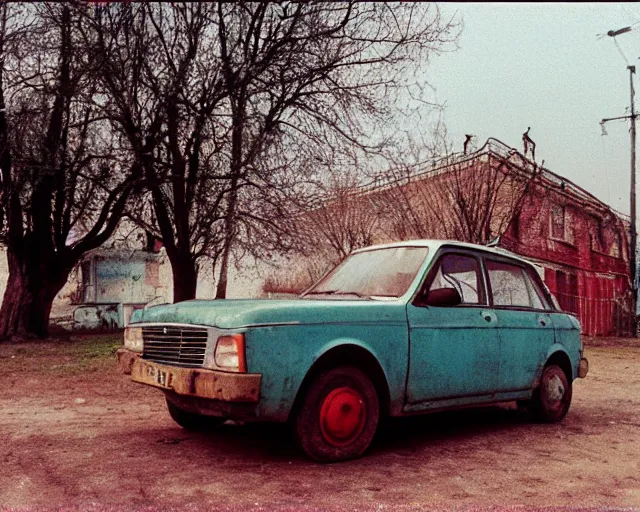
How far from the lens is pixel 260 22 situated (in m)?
14.0

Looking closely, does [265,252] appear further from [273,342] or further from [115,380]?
[273,342]

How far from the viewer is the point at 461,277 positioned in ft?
19.5

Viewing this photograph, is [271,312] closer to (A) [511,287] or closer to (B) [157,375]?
(B) [157,375]

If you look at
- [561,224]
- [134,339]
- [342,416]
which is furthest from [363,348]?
[561,224]

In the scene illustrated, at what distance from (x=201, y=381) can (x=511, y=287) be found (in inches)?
134

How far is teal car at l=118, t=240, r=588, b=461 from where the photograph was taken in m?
4.43

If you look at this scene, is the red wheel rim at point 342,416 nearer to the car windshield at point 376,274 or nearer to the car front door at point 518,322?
the car windshield at point 376,274

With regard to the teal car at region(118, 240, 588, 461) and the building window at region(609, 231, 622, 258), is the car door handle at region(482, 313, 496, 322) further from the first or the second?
the building window at region(609, 231, 622, 258)

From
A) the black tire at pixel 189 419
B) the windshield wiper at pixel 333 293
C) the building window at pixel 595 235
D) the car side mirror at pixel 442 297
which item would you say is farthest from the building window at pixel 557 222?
the black tire at pixel 189 419

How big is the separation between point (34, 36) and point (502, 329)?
1145 centimetres

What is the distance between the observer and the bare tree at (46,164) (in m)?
13.3

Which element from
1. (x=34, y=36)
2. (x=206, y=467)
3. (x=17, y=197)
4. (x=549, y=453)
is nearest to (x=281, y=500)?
(x=206, y=467)

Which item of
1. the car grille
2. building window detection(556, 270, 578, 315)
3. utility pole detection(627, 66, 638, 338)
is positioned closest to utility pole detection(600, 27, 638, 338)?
utility pole detection(627, 66, 638, 338)

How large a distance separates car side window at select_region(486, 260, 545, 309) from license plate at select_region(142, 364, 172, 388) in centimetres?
307
